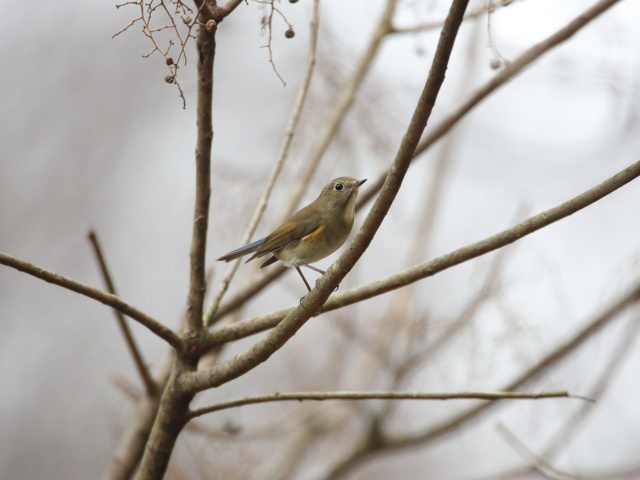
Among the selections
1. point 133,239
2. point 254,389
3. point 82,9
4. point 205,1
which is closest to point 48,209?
Answer: point 133,239

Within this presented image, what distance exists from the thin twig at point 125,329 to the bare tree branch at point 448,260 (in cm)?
41

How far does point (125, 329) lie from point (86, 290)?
30.4 inches

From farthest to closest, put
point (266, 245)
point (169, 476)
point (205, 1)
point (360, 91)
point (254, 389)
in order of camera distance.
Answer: point (254, 389) → point (360, 91) → point (169, 476) → point (266, 245) → point (205, 1)

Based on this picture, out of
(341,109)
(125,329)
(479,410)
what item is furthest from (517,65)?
(125,329)

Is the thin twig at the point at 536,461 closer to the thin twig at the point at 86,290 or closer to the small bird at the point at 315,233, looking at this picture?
the small bird at the point at 315,233

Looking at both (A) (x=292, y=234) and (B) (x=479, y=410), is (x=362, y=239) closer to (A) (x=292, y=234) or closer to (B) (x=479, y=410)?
(A) (x=292, y=234)

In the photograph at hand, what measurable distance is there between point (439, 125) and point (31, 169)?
5.52 metres

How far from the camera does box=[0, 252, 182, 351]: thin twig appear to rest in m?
1.77

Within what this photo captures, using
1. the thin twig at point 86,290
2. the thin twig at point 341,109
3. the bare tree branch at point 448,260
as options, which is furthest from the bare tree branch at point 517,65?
the thin twig at point 86,290

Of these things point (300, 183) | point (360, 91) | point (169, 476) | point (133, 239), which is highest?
point (133, 239)

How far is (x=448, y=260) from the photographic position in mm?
2109

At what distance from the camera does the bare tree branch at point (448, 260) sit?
1.81 metres

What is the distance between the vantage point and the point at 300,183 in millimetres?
3592

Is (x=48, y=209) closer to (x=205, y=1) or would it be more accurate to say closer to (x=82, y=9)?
(x=82, y=9)
